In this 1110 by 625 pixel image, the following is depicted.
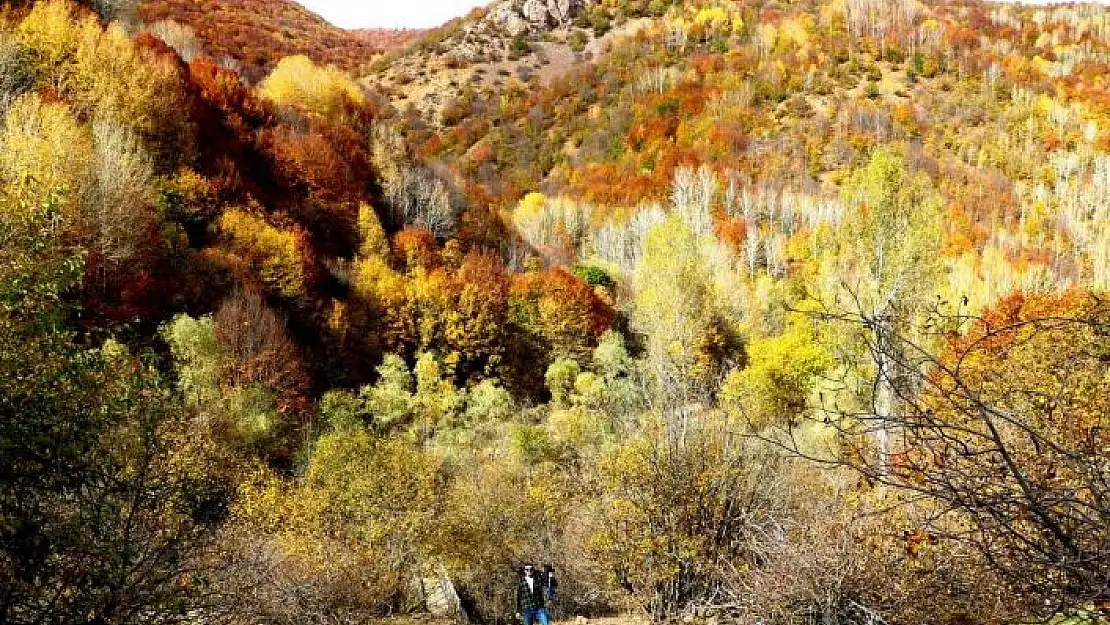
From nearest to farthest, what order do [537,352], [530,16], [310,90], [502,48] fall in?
[537,352], [310,90], [502,48], [530,16]

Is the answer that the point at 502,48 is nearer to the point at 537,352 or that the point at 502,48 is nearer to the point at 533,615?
the point at 537,352

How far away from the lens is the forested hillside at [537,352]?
721cm

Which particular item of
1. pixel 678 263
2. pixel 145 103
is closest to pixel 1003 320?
pixel 678 263

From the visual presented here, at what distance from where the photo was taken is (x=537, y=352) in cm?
4484

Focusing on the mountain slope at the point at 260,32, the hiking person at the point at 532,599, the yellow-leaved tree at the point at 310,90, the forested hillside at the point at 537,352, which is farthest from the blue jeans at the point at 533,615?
the mountain slope at the point at 260,32

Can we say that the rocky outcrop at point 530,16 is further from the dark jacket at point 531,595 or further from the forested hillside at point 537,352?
the dark jacket at point 531,595

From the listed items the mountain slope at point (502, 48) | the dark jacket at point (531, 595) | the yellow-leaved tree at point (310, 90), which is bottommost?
the dark jacket at point (531, 595)

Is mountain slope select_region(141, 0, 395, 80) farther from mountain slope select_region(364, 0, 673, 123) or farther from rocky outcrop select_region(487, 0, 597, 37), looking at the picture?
rocky outcrop select_region(487, 0, 597, 37)

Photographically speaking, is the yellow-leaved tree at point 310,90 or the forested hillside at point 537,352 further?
the yellow-leaved tree at point 310,90

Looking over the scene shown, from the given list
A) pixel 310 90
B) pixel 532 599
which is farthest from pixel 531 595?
pixel 310 90

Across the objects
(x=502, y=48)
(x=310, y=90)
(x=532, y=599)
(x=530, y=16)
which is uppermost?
(x=530, y=16)

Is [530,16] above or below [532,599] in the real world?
above

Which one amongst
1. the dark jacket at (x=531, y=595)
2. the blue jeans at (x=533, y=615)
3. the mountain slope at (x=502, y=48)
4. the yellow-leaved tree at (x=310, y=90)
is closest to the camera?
the blue jeans at (x=533, y=615)

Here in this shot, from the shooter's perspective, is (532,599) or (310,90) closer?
(532,599)
